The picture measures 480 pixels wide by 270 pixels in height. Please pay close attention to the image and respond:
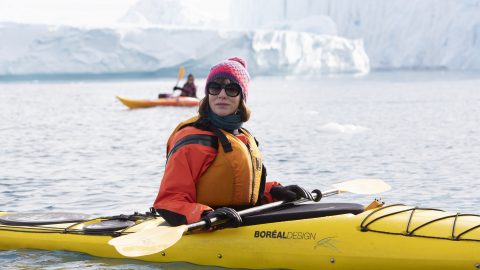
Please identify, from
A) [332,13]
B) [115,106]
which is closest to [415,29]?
[332,13]

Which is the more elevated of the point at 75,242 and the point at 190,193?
the point at 190,193

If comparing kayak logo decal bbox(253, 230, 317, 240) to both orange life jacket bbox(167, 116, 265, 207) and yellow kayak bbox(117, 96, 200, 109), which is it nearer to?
orange life jacket bbox(167, 116, 265, 207)

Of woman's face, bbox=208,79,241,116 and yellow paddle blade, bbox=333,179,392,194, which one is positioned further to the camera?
yellow paddle blade, bbox=333,179,392,194

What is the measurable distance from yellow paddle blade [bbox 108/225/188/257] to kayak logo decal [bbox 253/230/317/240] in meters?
0.46

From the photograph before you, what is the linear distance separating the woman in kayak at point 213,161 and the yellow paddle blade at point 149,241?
124mm

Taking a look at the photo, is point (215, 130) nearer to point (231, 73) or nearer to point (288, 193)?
point (231, 73)

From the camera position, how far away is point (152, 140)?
14141 millimetres

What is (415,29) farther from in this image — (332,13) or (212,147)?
(212,147)

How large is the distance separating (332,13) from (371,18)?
3.63 meters

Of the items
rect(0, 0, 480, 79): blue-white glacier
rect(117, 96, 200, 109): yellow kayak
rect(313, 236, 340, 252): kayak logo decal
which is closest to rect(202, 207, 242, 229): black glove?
rect(313, 236, 340, 252): kayak logo decal

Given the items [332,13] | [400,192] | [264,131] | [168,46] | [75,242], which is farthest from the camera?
[332,13]

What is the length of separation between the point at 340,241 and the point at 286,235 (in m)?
0.28

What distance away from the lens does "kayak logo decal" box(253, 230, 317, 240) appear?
4117 mm

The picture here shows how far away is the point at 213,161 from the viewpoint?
13.2 ft
